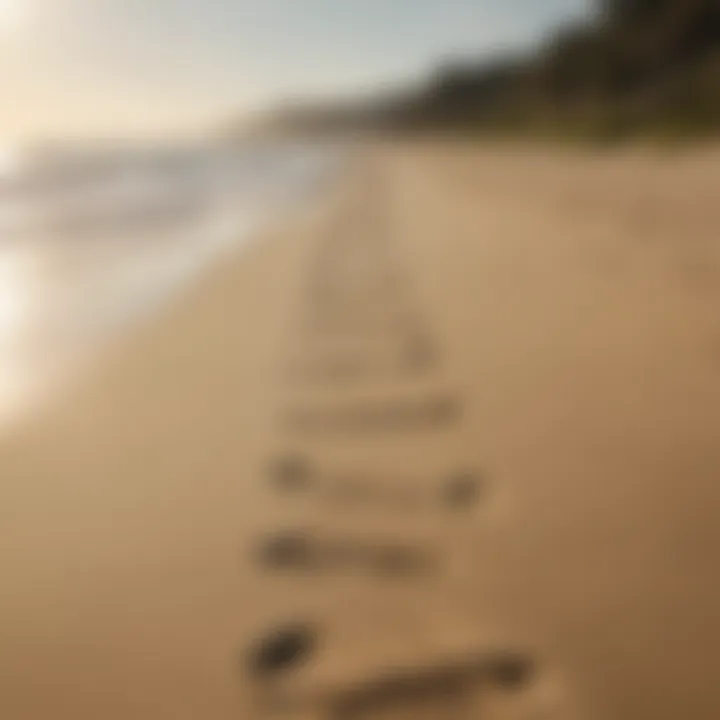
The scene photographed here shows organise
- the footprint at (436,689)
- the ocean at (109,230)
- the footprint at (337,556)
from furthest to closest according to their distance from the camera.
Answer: the ocean at (109,230)
the footprint at (337,556)
the footprint at (436,689)

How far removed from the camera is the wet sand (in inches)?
22.5

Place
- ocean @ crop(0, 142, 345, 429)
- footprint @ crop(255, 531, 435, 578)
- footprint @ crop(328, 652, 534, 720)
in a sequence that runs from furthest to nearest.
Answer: ocean @ crop(0, 142, 345, 429) → footprint @ crop(255, 531, 435, 578) → footprint @ crop(328, 652, 534, 720)

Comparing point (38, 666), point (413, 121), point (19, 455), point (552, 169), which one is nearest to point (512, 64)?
point (413, 121)

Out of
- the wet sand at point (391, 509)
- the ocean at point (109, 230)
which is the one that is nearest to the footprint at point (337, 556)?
the wet sand at point (391, 509)

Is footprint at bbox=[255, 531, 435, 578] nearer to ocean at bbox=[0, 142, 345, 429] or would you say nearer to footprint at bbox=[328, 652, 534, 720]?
footprint at bbox=[328, 652, 534, 720]

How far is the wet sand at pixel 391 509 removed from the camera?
571mm

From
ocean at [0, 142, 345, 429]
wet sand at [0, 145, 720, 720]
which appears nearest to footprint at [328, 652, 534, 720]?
wet sand at [0, 145, 720, 720]

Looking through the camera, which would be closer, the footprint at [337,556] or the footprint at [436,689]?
the footprint at [436,689]

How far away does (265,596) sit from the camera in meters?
0.64

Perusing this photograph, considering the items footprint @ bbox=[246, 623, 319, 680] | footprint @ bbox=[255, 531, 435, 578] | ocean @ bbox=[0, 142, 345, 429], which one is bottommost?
footprint @ bbox=[246, 623, 319, 680]

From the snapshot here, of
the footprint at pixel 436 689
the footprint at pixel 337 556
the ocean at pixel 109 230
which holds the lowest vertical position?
the footprint at pixel 436 689

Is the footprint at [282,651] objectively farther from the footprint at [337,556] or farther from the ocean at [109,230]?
the ocean at [109,230]

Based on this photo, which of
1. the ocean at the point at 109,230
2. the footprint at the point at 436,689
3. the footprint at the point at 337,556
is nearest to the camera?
the footprint at the point at 436,689

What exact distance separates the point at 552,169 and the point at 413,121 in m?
0.48
